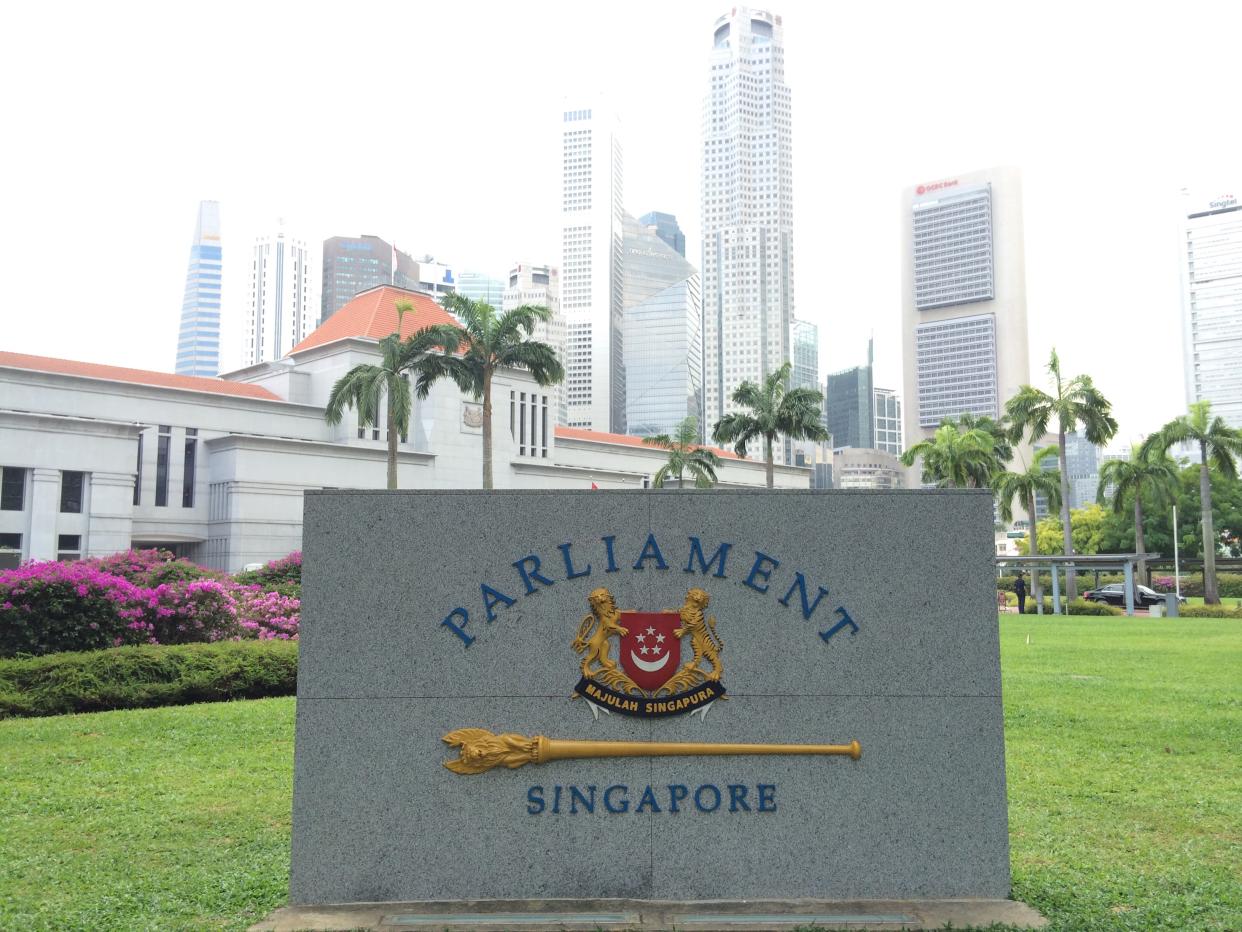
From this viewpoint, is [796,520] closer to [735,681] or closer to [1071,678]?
[735,681]

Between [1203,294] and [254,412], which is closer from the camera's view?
[254,412]

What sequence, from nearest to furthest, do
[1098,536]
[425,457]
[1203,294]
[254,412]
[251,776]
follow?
[251,776] → [254,412] → [425,457] → [1098,536] → [1203,294]

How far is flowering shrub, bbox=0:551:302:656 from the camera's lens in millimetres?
13516

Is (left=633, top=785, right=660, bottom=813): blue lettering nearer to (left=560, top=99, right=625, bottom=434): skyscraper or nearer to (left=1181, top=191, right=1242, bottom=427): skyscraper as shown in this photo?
(left=560, top=99, right=625, bottom=434): skyscraper

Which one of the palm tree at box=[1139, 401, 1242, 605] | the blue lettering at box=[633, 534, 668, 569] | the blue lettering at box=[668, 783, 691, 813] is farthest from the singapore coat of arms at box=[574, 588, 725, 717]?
the palm tree at box=[1139, 401, 1242, 605]

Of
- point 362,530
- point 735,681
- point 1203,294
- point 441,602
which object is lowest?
point 735,681

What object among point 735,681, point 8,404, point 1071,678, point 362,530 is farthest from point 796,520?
point 8,404

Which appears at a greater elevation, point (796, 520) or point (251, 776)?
point (796, 520)

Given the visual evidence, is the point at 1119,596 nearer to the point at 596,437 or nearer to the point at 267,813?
the point at 596,437

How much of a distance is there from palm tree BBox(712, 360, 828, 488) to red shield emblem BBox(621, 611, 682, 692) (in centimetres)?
4060

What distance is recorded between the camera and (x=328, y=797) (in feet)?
18.0

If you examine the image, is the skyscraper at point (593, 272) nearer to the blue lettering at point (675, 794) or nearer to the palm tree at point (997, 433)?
the palm tree at point (997, 433)

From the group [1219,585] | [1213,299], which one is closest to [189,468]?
[1219,585]

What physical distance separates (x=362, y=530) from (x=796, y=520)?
8.21 ft
